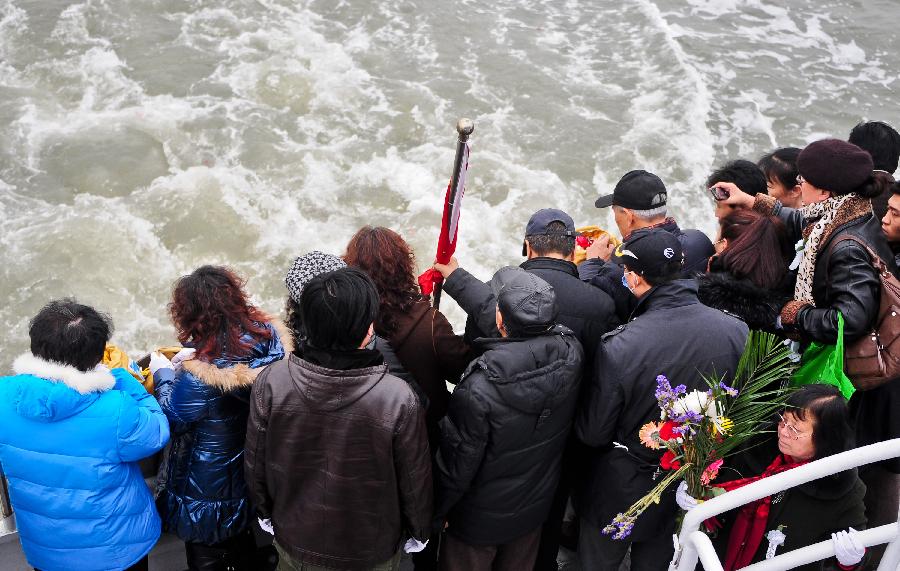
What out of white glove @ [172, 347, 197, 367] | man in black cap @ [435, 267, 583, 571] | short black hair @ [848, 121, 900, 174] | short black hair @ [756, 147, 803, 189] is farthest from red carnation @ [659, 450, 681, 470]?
short black hair @ [848, 121, 900, 174]

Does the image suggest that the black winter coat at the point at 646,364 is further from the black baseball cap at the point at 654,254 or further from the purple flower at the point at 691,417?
the purple flower at the point at 691,417

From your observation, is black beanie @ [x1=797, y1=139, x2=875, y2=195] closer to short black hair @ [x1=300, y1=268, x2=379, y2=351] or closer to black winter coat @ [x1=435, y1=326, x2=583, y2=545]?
black winter coat @ [x1=435, y1=326, x2=583, y2=545]

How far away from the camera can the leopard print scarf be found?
144 inches

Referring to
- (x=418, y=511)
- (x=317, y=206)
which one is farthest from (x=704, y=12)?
(x=418, y=511)

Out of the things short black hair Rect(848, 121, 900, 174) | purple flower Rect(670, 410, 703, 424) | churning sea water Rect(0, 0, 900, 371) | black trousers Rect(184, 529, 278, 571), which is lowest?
churning sea water Rect(0, 0, 900, 371)

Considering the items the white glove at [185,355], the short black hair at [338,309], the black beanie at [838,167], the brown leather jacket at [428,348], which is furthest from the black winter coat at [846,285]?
the white glove at [185,355]

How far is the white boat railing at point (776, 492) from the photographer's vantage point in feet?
7.52

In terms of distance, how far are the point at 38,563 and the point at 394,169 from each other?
6.29 m

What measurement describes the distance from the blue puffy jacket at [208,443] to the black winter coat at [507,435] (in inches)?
30.2

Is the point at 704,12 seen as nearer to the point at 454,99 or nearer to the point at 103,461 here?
the point at 454,99

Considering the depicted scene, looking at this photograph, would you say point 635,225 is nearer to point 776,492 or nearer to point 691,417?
point 691,417

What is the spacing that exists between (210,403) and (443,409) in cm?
102

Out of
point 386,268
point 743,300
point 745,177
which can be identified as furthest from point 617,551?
point 745,177

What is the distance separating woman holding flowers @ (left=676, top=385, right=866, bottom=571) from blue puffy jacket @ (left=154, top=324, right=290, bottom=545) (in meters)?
1.62
